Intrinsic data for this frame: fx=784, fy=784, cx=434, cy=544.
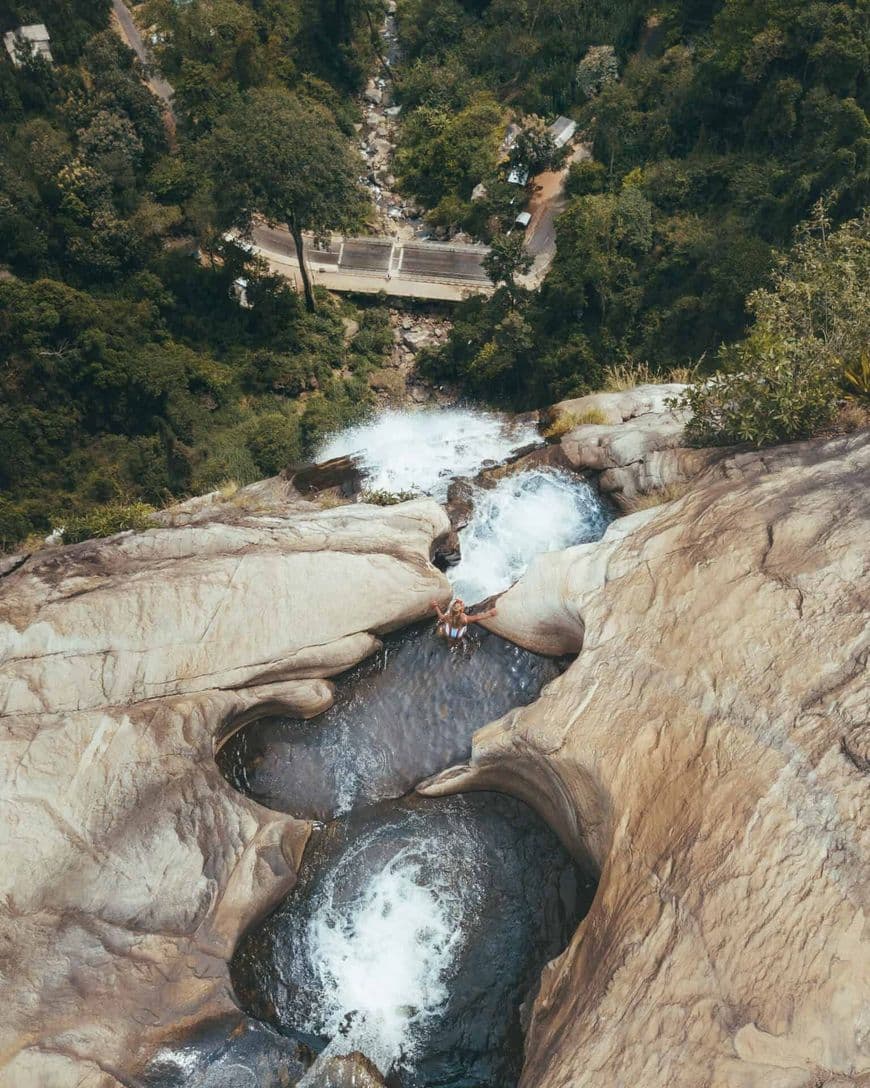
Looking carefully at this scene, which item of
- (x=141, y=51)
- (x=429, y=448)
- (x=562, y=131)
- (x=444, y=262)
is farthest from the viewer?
(x=141, y=51)

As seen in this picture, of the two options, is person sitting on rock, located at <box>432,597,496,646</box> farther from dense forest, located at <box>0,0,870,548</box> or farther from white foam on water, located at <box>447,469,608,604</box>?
dense forest, located at <box>0,0,870,548</box>

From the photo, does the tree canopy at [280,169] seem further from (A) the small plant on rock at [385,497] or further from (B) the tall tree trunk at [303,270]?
(A) the small plant on rock at [385,497]

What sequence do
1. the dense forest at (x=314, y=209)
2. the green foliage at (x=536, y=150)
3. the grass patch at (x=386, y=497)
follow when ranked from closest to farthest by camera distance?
the grass patch at (x=386, y=497) < the dense forest at (x=314, y=209) < the green foliage at (x=536, y=150)

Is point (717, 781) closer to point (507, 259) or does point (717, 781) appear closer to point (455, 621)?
point (455, 621)

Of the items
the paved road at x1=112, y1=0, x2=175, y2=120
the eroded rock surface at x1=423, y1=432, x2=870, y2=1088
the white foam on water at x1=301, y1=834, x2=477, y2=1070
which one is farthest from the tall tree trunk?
the white foam on water at x1=301, y1=834, x2=477, y2=1070

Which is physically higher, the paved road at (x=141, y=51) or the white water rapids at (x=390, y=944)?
the paved road at (x=141, y=51)

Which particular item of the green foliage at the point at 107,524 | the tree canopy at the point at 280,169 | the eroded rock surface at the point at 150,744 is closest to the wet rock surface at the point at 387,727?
the eroded rock surface at the point at 150,744

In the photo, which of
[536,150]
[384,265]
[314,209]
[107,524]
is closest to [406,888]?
[107,524]

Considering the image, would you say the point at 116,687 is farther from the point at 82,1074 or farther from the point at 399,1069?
the point at 399,1069
